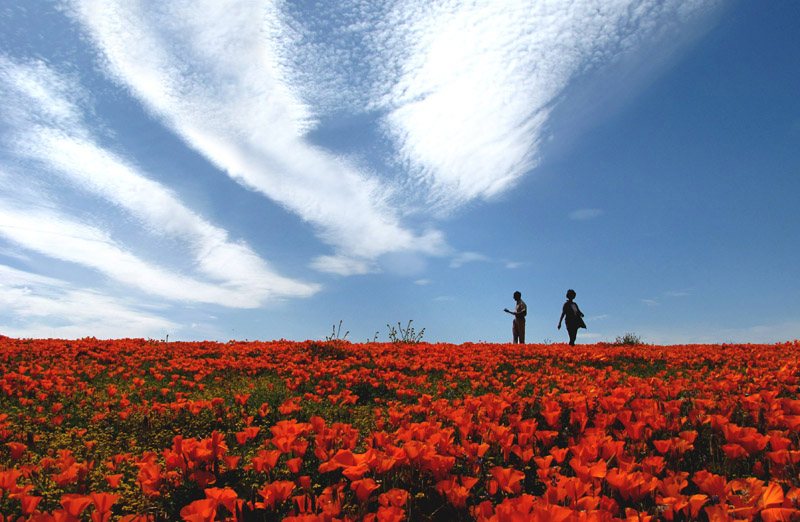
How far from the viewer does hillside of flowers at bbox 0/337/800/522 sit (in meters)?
2.31

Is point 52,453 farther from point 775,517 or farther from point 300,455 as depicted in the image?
point 775,517

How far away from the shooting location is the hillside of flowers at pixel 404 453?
231 cm

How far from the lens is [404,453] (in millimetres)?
2674

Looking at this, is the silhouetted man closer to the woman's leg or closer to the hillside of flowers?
the woman's leg

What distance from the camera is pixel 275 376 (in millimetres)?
7914

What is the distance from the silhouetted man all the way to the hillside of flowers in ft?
31.5

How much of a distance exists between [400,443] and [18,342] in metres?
11.9

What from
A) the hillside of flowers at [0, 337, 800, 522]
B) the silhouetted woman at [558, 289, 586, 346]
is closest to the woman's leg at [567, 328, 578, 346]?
the silhouetted woman at [558, 289, 586, 346]

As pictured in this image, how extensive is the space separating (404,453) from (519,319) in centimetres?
1524

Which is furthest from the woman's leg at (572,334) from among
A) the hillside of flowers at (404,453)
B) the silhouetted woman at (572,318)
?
the hillside of flowers at (404,453)

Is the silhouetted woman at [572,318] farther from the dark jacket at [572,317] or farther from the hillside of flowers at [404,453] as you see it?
the hillside of flowers at [404,453]

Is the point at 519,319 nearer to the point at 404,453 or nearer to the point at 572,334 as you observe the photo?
the point at 572,334

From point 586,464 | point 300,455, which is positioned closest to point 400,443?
point 300,455

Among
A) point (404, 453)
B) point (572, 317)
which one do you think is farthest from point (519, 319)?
point (404, 453)
